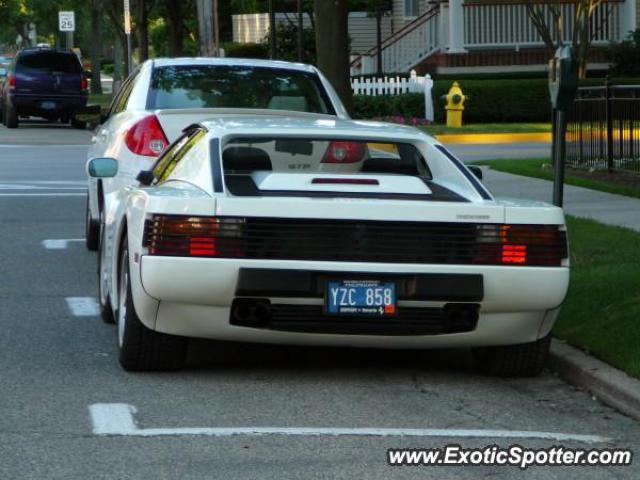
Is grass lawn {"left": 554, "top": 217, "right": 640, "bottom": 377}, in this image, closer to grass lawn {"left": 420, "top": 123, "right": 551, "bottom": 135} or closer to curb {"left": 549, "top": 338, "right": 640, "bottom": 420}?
curb {"left": 549, "top": 338, "right": 640, "bottom": 420}

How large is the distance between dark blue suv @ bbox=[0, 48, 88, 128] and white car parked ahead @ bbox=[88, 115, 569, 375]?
97.5 ft

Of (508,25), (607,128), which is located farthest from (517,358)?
(508,25)

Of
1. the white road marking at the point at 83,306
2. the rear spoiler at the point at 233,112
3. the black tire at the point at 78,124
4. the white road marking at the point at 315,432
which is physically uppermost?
the rear spoiler at the point at 233,112

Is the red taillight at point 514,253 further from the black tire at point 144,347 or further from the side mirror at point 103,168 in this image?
the side mirror at point 103,168

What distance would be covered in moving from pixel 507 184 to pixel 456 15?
2076 centimetres

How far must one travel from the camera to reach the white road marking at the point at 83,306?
10.5m

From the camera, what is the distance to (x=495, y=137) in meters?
30.6

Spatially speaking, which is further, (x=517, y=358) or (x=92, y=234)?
(x=92, y=234)

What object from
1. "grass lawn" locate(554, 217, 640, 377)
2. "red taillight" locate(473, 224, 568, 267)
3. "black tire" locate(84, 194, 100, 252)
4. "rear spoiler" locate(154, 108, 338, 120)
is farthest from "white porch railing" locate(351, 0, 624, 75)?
"red taillight" locate(473, 224, 568, 267)

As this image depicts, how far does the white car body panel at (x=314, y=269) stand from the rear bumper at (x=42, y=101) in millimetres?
29671

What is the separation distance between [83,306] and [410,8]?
41.1 m

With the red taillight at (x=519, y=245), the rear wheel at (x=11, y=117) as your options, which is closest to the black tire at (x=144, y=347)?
the red taillight at (x=519, y=245)

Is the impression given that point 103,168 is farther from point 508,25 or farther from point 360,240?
point 508,25

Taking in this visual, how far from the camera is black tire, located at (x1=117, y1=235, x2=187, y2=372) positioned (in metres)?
7.99
